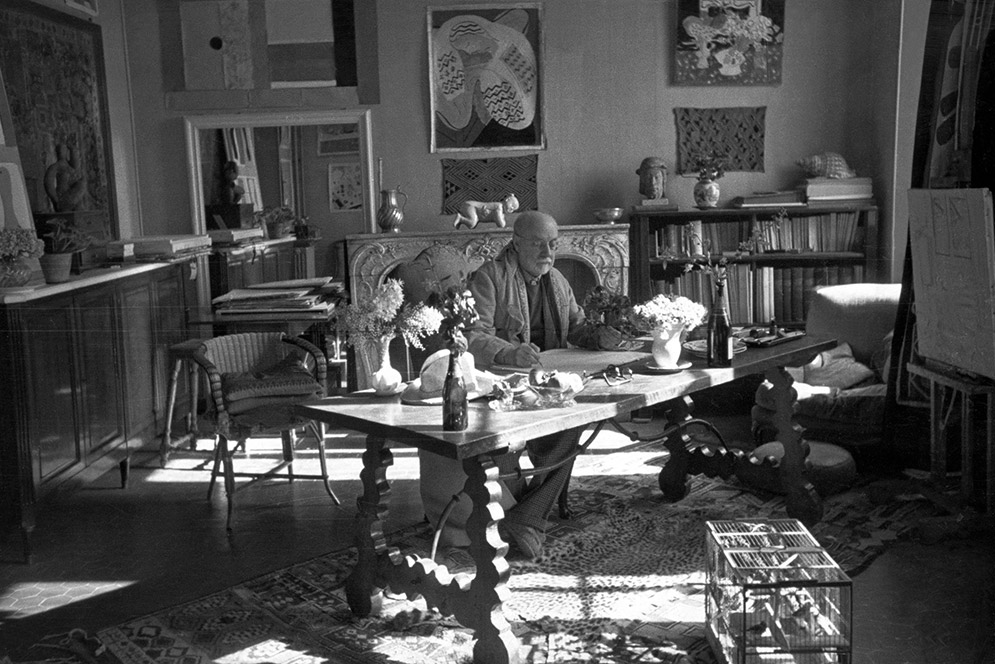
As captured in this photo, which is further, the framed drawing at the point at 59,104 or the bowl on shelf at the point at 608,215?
the bowl on shelf at the point at 608,215

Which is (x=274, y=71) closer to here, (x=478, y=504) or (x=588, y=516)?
(x=588, y=516)

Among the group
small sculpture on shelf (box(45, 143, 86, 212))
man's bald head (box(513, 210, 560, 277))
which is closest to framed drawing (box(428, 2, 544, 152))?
small sculpture on shelf (box(45, 143, 86, 212))

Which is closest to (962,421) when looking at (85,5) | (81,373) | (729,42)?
(729,42)

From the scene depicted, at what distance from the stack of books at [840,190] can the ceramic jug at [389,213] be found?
2882 mm

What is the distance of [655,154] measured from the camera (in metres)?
7.62

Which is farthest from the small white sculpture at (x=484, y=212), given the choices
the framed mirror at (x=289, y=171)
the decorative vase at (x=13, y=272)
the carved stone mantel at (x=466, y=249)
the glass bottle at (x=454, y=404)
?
the glass bottle at (x=454, y=404)

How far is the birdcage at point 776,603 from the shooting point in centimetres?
325

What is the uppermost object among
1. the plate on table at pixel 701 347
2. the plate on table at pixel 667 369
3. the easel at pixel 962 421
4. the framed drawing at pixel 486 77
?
the framed drawing at pixel 486 77

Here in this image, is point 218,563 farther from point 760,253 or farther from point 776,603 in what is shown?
point 760,253

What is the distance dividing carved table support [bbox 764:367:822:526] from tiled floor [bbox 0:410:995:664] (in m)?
0.42

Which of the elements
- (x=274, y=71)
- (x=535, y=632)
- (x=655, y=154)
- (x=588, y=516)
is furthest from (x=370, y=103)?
(x=535, y=632)

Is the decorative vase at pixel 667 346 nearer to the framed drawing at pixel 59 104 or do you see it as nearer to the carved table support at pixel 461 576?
the carved table support at pixel 461 576

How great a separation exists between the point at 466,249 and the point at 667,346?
10.7 ft

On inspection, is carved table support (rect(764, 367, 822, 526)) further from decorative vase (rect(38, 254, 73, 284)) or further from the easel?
decorative vase (rect(38, 254, 73, 284))
